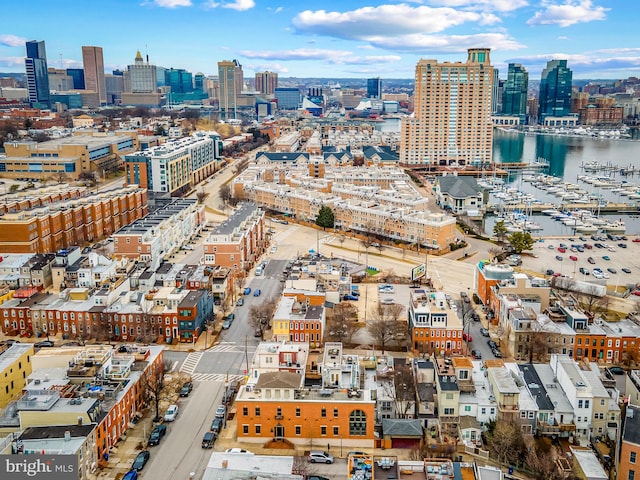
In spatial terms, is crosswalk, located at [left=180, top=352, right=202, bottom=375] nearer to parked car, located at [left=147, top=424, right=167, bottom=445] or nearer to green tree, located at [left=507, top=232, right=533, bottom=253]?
parked car, located at [left=147, top=424, right=167, bottom=445]

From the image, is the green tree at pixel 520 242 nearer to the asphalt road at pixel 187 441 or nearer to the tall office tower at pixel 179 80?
the asphalt road at pixel 187 441

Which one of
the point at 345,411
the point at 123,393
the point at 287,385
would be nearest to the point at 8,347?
the point at 123,393

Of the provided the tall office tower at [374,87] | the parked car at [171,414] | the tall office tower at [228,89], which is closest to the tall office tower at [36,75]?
the tall office tower at [228,89]

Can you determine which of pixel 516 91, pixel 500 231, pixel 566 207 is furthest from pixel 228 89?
pixel 500 231

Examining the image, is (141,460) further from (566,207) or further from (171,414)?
(566,207)

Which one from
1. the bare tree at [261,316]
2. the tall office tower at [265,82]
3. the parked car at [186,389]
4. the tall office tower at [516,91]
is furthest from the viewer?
the tall office tower at [265,82]

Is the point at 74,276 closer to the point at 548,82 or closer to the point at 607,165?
the point at 607,165

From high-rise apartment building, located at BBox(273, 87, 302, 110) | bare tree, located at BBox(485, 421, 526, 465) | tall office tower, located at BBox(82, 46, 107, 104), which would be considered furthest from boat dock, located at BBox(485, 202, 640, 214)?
tall office tower, located at BBox(82, 46, 107, 104)
